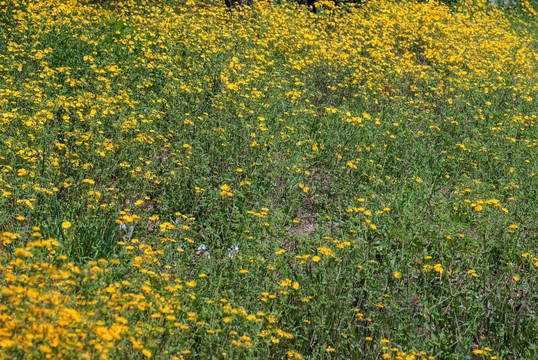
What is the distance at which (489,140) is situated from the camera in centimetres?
660

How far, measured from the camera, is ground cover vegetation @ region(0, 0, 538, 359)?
3.35 m

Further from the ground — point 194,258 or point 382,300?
point 382,300

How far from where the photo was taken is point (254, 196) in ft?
16.4

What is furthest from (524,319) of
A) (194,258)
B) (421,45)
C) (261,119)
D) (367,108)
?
(421,45)

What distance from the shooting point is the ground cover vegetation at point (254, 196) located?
335cm

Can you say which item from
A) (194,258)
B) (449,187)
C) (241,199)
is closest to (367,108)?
(449,187)

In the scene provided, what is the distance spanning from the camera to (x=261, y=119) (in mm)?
5859

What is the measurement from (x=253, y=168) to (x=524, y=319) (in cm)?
256

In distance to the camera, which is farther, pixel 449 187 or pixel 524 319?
pixel 449 187

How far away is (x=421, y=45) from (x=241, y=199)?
607 cm

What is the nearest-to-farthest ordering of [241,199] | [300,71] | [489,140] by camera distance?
[241,199], [489,140], [300,71]

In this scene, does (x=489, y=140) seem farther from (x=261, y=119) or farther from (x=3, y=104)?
(x=3, y=104)

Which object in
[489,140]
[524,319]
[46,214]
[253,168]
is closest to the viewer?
[524,319]

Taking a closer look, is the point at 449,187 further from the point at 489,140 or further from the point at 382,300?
the point at 382,300
